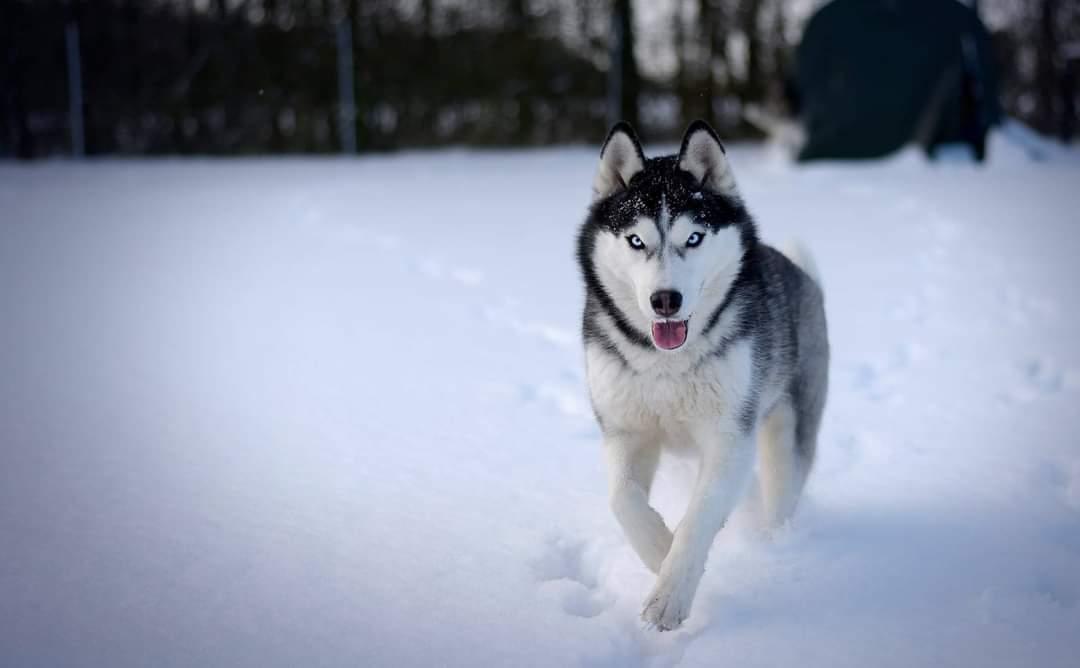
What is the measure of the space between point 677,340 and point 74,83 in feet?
41.4

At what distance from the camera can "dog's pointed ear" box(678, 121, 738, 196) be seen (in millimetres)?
2268

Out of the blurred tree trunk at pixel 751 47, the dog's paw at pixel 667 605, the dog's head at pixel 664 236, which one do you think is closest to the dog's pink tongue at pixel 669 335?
the dog's head at pixel 664 236

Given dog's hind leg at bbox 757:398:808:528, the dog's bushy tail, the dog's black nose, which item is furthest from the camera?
the dog's bushy tail

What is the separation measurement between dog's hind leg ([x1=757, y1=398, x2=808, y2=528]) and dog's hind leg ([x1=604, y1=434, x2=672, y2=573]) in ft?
1.57

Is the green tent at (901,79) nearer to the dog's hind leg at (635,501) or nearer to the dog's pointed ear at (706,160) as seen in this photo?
the dog's pointed ear at (706,160)

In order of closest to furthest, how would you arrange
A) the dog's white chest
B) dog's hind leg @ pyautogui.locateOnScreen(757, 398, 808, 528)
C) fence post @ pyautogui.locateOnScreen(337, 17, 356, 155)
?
the dog's white chest → dog's hind leg @ pyautogui.locateOnScreen(757, 398, 808, 528) → fence post @ pyautogui.locateOnScreen(337, 17, 356, 155)

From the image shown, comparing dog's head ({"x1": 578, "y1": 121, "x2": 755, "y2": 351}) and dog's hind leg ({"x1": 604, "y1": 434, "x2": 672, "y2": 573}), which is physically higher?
dog's head ({"x1": 578, "y1": 121, "x2": 755, "y2": 351})

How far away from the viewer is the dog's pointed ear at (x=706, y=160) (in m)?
2.27

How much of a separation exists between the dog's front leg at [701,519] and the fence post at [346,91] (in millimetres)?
11989

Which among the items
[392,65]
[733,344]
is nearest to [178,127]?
[392,65]

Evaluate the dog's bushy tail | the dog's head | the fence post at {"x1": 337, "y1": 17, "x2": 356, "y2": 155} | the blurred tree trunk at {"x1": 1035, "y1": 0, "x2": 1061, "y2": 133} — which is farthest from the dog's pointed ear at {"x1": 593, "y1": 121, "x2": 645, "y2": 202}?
the blurred tree trunk at {"x1": 1035, "y1": 0, "x2": 1061, "y2": 133}

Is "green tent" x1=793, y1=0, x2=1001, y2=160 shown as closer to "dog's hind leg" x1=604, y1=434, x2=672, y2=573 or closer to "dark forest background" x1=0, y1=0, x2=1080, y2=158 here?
"dark forest background" x1=0, y1=0, x2=1080, y2=158

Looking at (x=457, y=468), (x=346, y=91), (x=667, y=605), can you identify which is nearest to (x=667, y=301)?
(x=667, y=605)

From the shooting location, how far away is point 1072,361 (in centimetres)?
391
